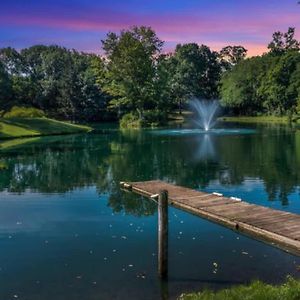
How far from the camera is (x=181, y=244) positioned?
17234 millimetres

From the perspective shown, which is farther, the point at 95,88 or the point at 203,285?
the point at 95,88

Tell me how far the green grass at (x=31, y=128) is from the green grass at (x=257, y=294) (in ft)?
200

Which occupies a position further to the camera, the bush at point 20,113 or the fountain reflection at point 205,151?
the bush at point 20,113

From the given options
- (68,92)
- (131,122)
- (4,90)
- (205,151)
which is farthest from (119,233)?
(68,92)

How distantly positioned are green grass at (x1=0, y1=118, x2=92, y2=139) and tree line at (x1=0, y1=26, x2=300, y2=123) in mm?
6507

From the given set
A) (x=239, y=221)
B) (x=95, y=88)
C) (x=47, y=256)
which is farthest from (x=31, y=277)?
(x=95, y=88)

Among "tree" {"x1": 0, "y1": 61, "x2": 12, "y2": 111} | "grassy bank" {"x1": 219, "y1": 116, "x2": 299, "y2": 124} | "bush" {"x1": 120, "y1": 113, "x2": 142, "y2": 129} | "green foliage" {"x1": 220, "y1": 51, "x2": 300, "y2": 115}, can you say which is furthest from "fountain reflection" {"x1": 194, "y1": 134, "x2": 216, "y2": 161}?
"green foliage" {"x1": 220, "y1": 51, "x2": 300, "y2": 115}

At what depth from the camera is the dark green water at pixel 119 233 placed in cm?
1362

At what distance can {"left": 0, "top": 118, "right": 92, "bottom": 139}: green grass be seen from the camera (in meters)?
71.9

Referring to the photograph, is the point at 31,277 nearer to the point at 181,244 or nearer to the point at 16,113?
the point at 181,244

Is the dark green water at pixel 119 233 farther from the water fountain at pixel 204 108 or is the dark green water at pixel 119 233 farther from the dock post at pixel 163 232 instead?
the water fountain at pixel 204 108

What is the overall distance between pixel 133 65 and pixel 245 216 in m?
86.1

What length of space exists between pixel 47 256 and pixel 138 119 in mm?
87104

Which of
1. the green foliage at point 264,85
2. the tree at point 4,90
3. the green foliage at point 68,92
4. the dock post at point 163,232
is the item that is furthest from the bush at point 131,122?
the dock post at point 163,232
